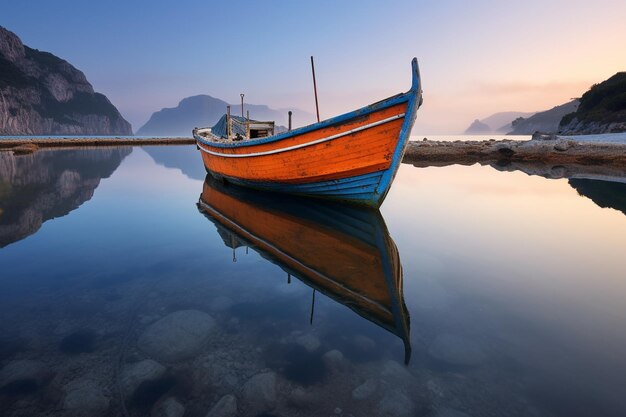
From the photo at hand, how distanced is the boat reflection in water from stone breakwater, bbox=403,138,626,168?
1849 cm

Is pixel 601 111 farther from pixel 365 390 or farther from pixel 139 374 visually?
pixel 139 374

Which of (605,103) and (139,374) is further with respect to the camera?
(605,103)

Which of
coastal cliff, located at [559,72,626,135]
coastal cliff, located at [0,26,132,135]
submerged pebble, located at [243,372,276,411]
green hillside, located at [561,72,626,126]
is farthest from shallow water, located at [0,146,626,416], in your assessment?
coastal cliff, located at [0,26,132,135]

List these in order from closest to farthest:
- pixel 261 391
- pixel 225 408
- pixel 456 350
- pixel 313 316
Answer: pixel 225 408, pixel 261 391, pixel 456 350, pixel 313 316

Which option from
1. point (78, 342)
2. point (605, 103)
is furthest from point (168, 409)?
point (605, 103)

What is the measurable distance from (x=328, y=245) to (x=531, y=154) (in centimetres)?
2795

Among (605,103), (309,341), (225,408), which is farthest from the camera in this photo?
(605,103)

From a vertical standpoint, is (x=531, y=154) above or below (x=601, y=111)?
below

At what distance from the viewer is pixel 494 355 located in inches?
127

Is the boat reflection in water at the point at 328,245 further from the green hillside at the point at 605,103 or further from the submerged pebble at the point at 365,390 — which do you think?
the green hillside at the point at 605,103

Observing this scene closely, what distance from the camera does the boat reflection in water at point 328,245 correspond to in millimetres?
4395

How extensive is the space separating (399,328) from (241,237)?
186 inches

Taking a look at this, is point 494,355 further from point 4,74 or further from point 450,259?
point 4,74

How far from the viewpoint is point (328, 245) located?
6785 mm
